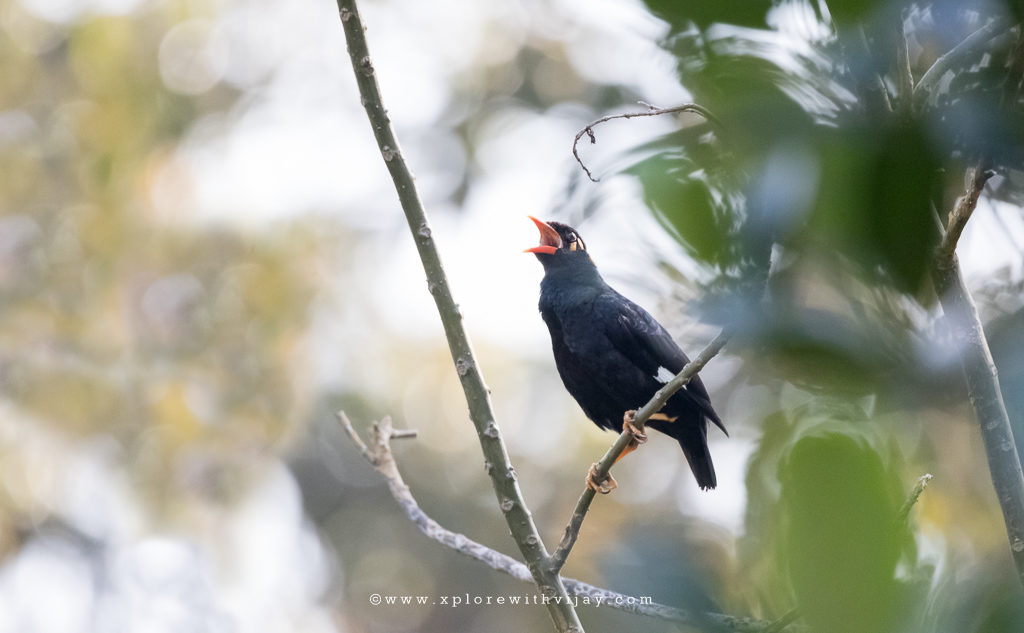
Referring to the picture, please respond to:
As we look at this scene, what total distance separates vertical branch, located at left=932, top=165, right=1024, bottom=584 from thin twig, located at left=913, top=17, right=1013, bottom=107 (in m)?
0.06

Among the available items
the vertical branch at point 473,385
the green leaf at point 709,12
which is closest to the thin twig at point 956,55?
the green leaf at point 709,12

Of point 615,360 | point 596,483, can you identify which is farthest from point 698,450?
point 596,483

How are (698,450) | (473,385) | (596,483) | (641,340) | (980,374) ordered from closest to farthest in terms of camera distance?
1. (980,374)
2. (473,385)
3. (596,483)
4. (641,340)
5. (698,450)

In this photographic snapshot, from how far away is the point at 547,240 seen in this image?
14.2 feet

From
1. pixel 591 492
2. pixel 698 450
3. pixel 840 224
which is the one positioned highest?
pixel 698 450

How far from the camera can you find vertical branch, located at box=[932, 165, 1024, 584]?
62cm

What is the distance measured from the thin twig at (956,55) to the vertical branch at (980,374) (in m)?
0.06

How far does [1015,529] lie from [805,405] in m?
0.37

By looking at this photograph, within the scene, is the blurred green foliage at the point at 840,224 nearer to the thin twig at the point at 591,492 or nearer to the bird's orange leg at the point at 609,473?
the thin twig at the point at 591,492

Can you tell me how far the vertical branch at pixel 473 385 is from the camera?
2.19 meters

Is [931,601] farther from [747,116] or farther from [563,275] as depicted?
[563,275]

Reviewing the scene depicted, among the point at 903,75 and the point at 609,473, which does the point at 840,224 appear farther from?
the point at 609,473

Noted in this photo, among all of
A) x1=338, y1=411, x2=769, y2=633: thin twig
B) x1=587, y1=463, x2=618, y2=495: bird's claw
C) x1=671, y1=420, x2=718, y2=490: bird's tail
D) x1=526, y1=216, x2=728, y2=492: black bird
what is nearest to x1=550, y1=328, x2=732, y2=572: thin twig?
x1=587, y1=463, x2=618, y2=495: bird's claw

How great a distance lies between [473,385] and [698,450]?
1704 millimetres
